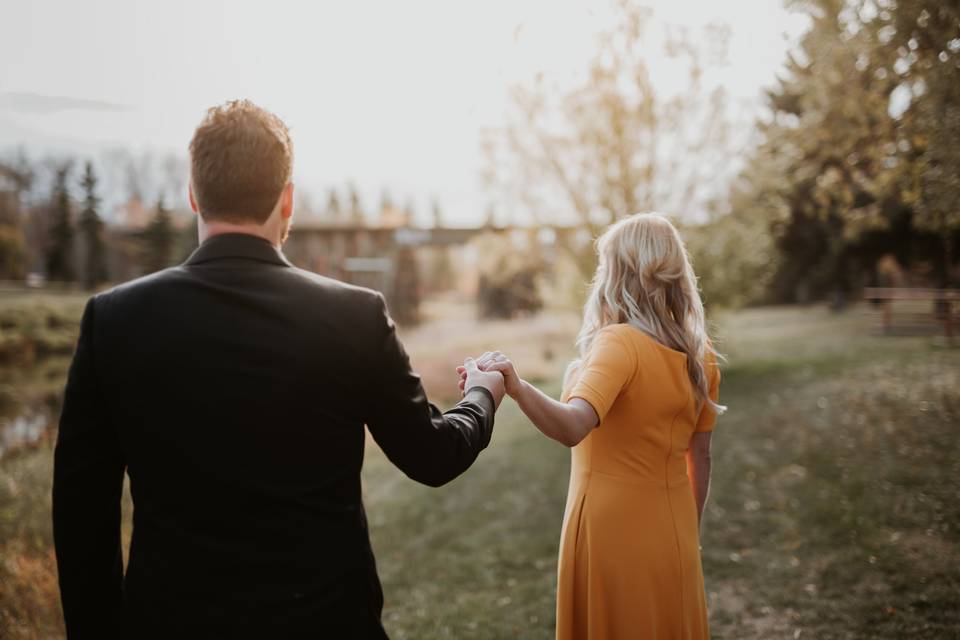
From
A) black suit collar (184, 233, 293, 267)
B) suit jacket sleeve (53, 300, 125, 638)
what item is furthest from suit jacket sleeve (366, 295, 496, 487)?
suit jacket sleeve (53, 300, 125, 638)

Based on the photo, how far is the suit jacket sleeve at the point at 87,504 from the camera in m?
1.81

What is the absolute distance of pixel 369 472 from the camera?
1177 centimetres

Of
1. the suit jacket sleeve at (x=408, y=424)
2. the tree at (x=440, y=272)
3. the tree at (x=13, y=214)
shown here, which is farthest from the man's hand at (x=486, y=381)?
the tree at (x=440, y=272)

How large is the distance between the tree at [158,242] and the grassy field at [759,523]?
4.85 meters

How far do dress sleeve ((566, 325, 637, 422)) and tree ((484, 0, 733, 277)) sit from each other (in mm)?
11804

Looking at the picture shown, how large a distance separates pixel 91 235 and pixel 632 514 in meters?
15.6

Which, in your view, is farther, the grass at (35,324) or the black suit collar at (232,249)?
the grass at (35,324)

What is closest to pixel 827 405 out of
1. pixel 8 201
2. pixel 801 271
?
pixel 8 201

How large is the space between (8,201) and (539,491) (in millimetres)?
12478

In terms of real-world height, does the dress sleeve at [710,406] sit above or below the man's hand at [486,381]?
below

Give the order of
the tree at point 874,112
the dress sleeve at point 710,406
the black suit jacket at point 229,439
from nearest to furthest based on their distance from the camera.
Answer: the black suit jacket at point 229,439 < the dress sleeve at point 710,406 < the tree at point 874,112

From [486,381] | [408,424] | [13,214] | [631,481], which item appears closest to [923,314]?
[631,481]

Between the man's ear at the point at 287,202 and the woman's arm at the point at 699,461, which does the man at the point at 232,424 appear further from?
the woman's arm at the point at 699,461

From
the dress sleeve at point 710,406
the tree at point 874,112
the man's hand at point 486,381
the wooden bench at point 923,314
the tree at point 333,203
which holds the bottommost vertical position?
the wooden bench at point 923,314
